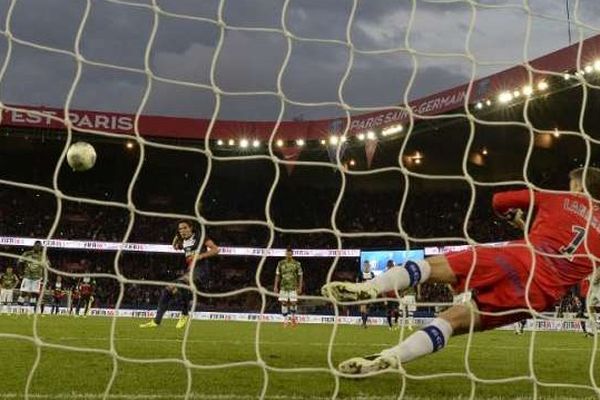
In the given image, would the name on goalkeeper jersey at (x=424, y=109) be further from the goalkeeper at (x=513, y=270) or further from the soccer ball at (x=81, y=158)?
the goalkeeper at (x=513, y=270)

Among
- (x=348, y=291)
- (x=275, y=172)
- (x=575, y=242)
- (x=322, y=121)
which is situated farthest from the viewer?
(x=322, y=121)

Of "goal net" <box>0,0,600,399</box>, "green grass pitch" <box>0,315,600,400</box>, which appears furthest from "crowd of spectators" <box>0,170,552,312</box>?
"green grass pitch" <box>0,315,600,400</box>

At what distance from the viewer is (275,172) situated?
339 inches

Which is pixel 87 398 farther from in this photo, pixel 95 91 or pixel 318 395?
pixel 95 91

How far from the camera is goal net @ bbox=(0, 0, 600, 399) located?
4000 millimetres

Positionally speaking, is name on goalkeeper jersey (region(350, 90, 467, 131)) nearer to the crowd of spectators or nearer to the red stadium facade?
the red stadium facade

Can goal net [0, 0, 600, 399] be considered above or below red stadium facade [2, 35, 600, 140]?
below

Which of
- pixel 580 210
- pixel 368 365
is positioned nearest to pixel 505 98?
pixel 580 210

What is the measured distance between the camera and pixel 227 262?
3294 centimetres

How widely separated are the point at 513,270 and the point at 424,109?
16.7 metres

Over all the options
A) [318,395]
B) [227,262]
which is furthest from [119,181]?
[318,395]

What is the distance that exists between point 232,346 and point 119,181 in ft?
83.8

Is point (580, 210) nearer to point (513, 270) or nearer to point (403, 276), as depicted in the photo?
point (513, 270)

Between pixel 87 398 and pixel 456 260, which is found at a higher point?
pixel 456 260
